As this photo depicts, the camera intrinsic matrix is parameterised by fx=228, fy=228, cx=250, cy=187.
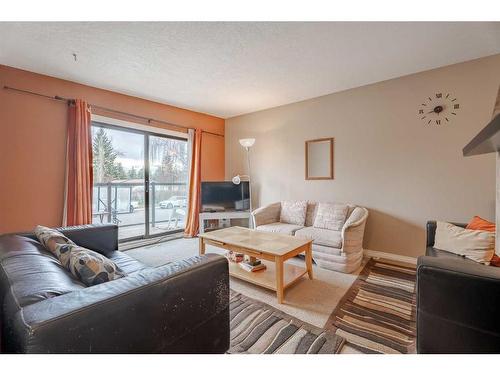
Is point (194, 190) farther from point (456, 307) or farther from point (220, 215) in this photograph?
point (456, 307)

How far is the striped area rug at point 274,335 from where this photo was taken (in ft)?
4.77

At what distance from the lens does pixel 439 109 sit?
276cm

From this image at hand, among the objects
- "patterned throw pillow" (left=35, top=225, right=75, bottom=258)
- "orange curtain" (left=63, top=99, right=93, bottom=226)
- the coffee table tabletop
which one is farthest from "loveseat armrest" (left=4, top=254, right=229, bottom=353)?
"orange curtain" (left=63, top=99, right=93, bottom=226)

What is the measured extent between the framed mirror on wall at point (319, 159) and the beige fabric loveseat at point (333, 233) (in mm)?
502

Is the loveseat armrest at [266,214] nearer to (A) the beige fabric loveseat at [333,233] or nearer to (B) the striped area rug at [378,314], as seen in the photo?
(A) the beige fabric loveseat at [333,233]

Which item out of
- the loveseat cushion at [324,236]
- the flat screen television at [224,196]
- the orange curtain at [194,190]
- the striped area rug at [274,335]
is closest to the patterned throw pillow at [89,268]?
the striped area rug at [274,335]

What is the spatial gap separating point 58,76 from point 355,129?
4.08 metres

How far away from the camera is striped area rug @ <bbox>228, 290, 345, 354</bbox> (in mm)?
1454

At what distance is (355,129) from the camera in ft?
11.1

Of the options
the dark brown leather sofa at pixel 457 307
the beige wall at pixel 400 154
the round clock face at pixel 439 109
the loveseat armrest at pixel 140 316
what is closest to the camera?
the loveseat armrest at pixel 140 316

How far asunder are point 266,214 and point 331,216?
3.26ft

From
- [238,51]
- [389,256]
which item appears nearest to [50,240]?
[238,51]

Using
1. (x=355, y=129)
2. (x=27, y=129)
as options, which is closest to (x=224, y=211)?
(x=355, y=129)

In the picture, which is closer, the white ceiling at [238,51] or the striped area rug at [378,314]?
the striped area rug at [378,314]
